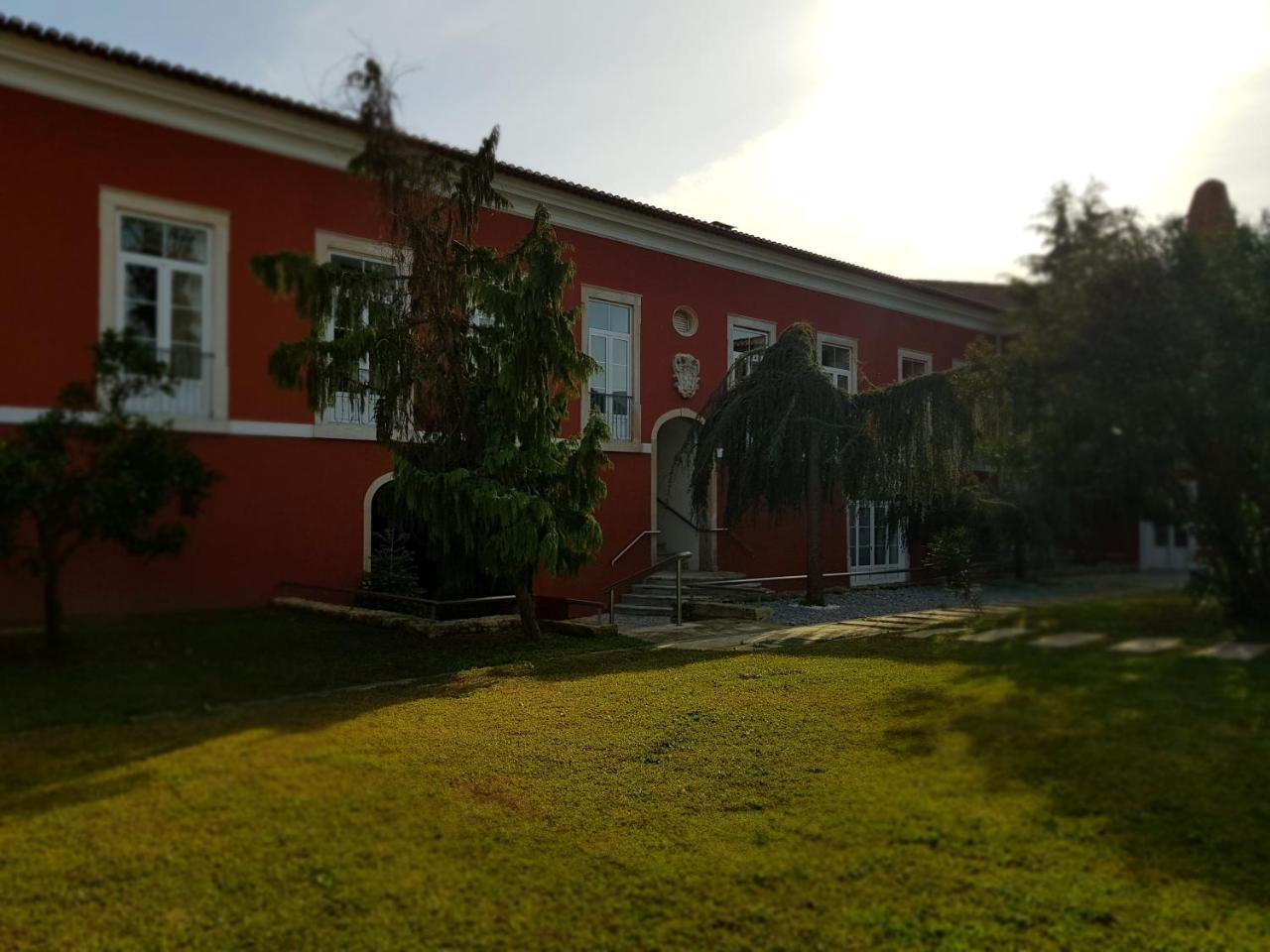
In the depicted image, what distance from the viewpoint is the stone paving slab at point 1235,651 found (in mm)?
1633

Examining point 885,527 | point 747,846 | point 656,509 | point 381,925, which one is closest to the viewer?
point 381,925

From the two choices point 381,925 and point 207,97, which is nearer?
point 207,97

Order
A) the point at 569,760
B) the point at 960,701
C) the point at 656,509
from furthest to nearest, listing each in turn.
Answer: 1. the point at 656,509
2. the point at 569,760
3. the point at 960,701

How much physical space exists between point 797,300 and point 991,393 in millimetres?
3889

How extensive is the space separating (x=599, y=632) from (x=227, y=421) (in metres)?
5.46

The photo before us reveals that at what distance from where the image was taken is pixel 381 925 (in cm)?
196

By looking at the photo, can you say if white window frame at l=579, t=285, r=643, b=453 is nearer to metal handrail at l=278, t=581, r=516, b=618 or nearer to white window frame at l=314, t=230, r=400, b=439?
metal handrail at l=278, t=581, r=516, b=618

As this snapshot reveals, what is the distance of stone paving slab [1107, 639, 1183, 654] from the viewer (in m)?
1.64

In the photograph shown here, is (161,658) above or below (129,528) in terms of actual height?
below

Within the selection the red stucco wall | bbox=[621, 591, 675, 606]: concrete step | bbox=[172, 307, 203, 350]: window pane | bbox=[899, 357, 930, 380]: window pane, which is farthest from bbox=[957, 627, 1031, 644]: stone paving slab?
bbox=[621, 591, 675, 606]: concrete step

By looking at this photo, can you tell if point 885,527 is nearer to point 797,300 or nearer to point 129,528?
point 797,300

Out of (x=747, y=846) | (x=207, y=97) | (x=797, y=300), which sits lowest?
(x=747, y=846)

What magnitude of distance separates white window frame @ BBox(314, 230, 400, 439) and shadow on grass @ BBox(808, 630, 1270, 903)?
1637mm

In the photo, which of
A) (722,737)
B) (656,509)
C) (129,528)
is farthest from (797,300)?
(656,509)
